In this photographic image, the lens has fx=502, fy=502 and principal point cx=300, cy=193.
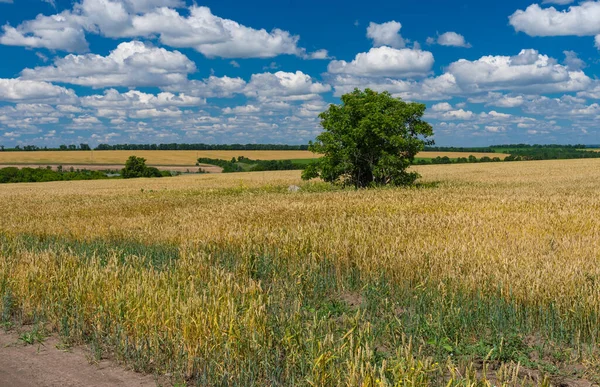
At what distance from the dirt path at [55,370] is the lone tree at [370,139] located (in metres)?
24.0

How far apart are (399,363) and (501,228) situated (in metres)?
8.87

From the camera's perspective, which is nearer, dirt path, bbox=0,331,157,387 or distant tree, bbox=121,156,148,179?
dirt path, bbox=0,331,157,387

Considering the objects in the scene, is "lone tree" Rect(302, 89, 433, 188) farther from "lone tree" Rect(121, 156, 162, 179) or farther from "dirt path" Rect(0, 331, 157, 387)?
"lone tree" Rect(121, 156, 162, 179)

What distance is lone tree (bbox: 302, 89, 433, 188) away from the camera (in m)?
29.1

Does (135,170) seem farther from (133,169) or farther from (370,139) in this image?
(370,139)

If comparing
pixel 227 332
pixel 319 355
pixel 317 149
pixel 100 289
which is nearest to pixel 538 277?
pixel 319 355

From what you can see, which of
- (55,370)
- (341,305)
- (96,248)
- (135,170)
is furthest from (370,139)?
(135,170)

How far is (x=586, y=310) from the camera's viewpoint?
20.0ft

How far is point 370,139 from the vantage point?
29531 mm

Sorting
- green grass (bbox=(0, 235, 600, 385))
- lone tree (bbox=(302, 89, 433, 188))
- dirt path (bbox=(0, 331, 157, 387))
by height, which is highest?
lone tree (bbox=(302, 89, 433, 188))

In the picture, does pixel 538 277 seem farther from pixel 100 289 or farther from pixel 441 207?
pixel 441 207

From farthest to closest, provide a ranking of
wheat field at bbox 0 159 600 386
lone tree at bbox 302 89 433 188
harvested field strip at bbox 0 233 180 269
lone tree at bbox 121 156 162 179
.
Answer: lone tree at bbox 121 156 162 179
lone tree at bbox 302 89 433 188
harvested field strip at bbox 0 233 180 269
wheat field at bbox 0 159 600 386

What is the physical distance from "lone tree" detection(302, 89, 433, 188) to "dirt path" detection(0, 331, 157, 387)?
78.7 ft

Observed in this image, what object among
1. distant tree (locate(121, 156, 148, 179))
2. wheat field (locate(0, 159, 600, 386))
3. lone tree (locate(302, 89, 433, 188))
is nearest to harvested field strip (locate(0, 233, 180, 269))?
wheat field (locate(0, 159, 600, 386))
